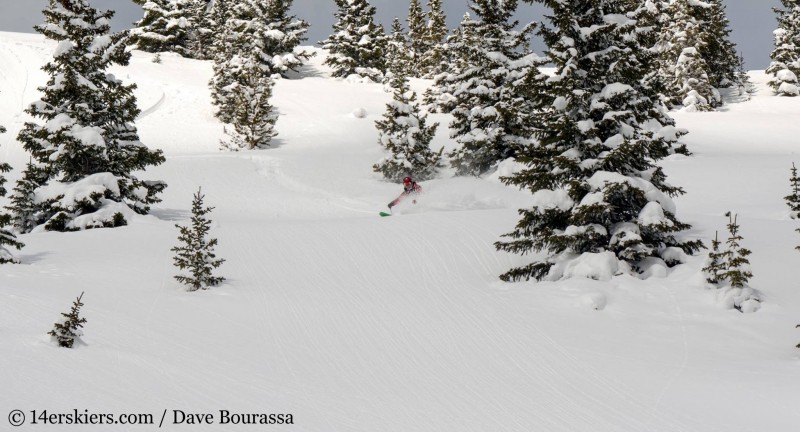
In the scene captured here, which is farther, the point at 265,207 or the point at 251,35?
the point at 251,35

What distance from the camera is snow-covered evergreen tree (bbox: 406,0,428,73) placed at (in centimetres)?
6887

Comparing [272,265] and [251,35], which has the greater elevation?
[251,35]

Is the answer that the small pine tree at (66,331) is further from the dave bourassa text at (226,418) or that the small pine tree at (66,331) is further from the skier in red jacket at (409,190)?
the skier in red jacket at (409,190)

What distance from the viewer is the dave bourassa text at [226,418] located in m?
4.73

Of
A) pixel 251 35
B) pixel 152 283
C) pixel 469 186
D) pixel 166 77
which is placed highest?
pixel 251 35

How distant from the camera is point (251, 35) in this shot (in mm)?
52594

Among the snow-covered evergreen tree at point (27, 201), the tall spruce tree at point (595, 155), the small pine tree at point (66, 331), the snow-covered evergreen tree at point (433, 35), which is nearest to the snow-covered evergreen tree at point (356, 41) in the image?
the snow-covered evergreen tree at point (433, 35)

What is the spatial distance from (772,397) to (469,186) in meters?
20.0

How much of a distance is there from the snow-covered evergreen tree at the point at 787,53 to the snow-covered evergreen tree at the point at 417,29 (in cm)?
3560

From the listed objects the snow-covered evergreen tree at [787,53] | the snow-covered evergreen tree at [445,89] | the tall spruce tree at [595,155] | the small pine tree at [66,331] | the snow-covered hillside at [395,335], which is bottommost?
the snow-covered hillside at [395,335]

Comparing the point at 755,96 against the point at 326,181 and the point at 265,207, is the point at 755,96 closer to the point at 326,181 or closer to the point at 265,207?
the point at 326,181

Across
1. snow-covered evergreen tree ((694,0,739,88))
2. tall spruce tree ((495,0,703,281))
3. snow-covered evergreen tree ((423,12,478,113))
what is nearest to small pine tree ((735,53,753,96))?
snow-covered evergreen tree ((694,0,739,88))

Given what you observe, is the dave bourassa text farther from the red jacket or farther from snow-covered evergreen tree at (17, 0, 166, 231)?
the red jacket

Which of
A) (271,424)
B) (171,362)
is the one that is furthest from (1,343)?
(271,424)
